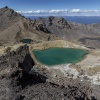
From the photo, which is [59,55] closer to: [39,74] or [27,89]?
[39,74]

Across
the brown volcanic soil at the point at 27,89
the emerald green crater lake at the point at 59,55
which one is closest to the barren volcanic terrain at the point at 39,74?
the brown volcanic soil at the point at 27,89

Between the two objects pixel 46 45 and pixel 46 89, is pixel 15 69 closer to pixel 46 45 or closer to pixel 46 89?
pixel 46 89

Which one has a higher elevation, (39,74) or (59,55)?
(39,74)

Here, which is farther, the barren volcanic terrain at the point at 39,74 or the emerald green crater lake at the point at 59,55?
the emerald green crater lake at the point at 59,55

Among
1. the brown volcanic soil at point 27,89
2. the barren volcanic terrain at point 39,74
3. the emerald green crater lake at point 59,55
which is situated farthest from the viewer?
the emerald green crater lake at point 59,55

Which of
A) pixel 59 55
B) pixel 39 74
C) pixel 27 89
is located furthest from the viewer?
pixel 59 55

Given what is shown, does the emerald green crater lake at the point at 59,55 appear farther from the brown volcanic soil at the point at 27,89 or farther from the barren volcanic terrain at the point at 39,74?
the brown volcanic soil at the point at 27,89

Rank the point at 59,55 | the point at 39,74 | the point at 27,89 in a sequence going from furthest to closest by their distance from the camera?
the point at 59,55 < the point at 39,74 < the point at 27,89

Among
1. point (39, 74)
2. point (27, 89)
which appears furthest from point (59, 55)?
point (27, 89)

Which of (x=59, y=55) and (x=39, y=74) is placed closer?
(x=39, y=74)

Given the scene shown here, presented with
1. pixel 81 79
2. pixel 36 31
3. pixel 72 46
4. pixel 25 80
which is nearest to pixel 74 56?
pixel 72 46
